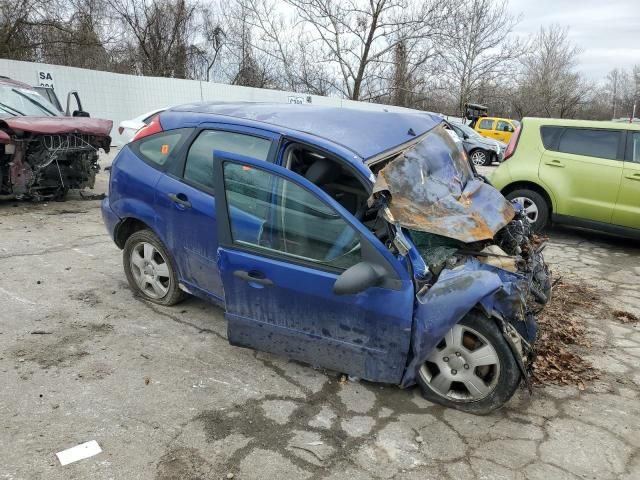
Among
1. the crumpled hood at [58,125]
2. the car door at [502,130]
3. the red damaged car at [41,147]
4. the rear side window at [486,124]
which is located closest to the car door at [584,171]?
the crumpled hood at [58,125]

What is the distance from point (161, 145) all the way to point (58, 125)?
4.13 metres

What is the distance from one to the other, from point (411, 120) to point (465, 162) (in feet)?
2.15

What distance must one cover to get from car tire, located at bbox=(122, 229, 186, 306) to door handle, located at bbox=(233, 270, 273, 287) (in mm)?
1103

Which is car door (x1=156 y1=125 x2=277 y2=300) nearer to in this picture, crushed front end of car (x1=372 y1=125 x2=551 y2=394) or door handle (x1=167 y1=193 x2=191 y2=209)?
door handle (x1=167 y1=193 x2=191 y2=209)

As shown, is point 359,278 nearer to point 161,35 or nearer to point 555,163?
point 555,163

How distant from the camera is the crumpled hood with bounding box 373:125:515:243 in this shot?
2.91m

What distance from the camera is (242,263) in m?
3.10

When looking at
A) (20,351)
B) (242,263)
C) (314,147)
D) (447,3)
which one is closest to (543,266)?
(314,147)

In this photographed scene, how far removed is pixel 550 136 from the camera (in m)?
6.93

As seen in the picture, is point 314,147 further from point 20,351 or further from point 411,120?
point 20,351

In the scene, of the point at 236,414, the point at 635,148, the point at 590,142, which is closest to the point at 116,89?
the point at 590,142

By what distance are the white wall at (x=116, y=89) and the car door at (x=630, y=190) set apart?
1243 centimetres

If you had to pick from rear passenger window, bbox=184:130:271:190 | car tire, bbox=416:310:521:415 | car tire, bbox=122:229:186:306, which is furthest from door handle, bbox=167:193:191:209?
car tire, bbox=416:310:521:415

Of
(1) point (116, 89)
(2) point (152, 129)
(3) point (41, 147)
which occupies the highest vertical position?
(1) point (116, 89)
